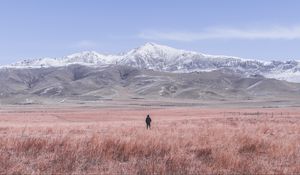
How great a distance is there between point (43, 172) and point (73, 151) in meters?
1.92

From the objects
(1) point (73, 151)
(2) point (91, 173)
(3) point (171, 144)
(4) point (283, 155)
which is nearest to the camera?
(2) point (91, 173)

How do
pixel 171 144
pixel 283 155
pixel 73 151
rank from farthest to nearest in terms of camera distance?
pixel 171 144 → pixel 283 155 → pixel 73 151

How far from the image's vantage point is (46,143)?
1330cm

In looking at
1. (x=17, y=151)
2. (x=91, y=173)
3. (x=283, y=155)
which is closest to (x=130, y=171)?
(x=91, y=173)

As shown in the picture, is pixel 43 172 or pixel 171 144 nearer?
pixel 43 172

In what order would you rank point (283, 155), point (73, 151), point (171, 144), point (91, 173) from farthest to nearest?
point (171, 144) < point (283, 155) < point (73, 151) < point (91, 173)

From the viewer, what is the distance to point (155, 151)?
12586 mm

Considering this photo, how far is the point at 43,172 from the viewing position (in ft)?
33.1

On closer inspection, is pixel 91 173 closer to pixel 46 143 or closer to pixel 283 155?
pixel 46 143

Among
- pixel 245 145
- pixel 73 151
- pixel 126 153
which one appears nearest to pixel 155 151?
pixel 126 153

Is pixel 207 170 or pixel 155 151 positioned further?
pixel 155 151

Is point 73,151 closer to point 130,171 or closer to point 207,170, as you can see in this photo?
point 130,171

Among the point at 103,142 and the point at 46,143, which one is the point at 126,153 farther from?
the point at 46,143

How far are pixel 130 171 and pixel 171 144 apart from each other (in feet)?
11.5
